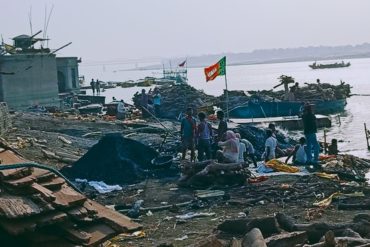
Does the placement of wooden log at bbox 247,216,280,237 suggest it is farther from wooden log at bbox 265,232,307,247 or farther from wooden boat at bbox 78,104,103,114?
wooden boat at bbox 78,104,103,114

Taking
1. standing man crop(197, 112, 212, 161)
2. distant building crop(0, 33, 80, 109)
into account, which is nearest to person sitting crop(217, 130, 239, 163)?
standing man crop(197, 112, 212, 161)

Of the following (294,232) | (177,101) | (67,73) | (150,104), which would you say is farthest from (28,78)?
(294,232)

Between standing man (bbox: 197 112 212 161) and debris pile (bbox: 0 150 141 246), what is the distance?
8.89m

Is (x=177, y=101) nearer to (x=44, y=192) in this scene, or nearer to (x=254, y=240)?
(x=254, y=240)

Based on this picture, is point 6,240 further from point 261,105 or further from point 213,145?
point 261,105

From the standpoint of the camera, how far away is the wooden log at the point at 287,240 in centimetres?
763

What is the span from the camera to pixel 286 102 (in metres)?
40.6

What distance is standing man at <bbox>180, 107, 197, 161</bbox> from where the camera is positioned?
1602 cm

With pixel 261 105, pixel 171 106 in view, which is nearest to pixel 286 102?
pixel 261 105

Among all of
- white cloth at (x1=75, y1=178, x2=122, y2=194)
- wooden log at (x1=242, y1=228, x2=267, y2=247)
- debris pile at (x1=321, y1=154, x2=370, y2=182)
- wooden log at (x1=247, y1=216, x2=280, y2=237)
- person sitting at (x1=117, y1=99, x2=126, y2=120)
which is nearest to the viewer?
wooden log at (x1=242, y1=228, x2=267, y2=247)

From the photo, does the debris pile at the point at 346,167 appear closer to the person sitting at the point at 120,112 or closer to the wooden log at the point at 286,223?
the wooden log at the point at 286,223

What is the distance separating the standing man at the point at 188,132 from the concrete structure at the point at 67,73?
125 ft

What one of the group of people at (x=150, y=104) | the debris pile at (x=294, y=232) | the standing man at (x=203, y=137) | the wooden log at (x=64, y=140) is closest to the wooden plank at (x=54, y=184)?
the debris pile at (x=294, y=232)

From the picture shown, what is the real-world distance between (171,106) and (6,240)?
1251 inches
